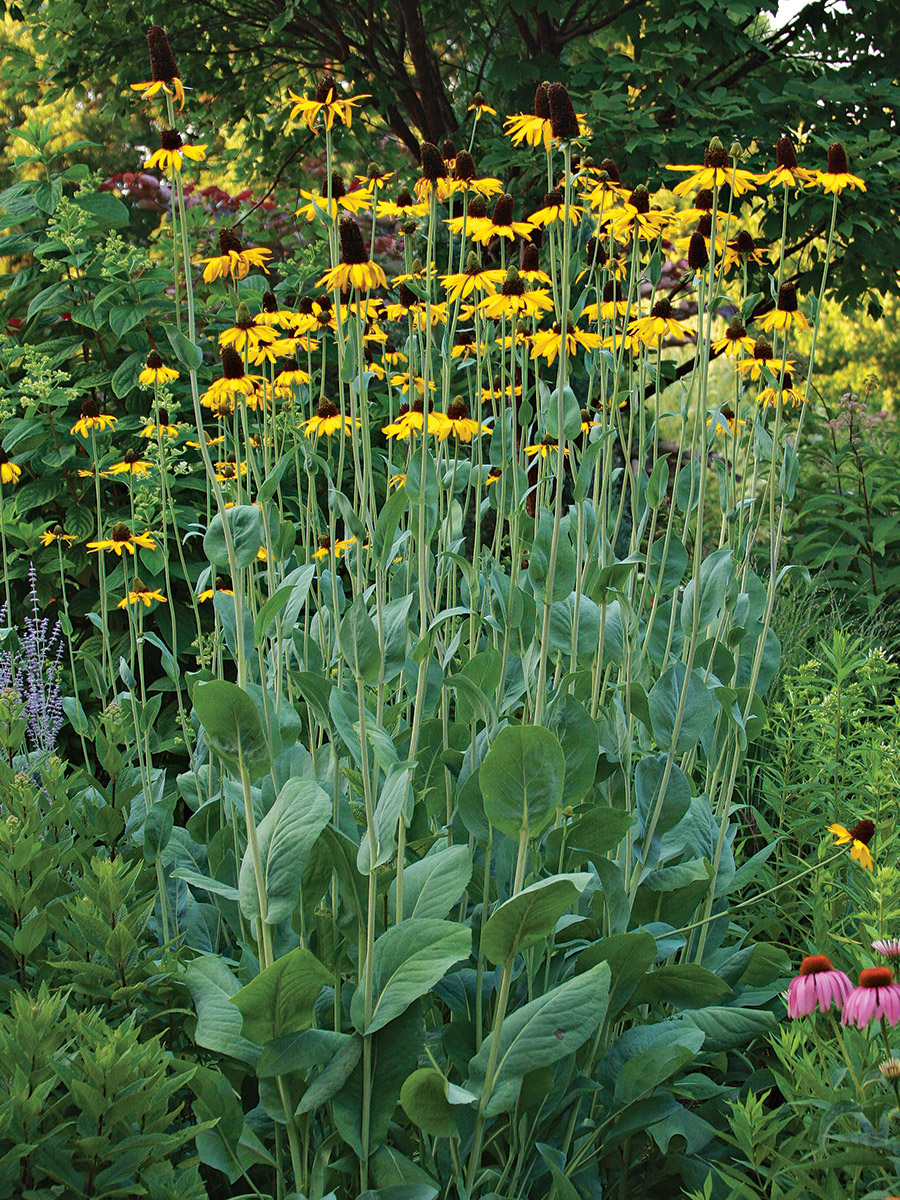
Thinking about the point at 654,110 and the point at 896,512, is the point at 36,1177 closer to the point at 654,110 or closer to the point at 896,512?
the point at 654,110

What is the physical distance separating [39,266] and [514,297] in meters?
2.75

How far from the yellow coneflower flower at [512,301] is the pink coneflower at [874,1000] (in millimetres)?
1310

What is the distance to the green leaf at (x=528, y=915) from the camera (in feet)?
3.92

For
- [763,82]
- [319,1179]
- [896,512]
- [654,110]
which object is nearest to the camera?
[319,1179]

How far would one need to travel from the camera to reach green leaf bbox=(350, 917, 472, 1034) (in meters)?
1.27

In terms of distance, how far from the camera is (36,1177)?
1.15m

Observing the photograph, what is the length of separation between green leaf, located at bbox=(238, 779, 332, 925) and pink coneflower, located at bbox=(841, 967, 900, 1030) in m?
0.67

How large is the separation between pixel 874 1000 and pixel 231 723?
826mm

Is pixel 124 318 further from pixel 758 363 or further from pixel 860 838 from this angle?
pixel 860 838

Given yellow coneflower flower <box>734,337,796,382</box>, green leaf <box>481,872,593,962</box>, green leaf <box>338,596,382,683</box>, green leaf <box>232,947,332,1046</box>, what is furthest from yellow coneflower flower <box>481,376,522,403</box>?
green leaf <box>232,947,332,1046</box>

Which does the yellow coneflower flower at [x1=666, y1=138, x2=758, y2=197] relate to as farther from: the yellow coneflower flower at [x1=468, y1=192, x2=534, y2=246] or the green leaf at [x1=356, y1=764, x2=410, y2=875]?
the green leaf at [x1=356, y1=764, x2=410, y2=875]

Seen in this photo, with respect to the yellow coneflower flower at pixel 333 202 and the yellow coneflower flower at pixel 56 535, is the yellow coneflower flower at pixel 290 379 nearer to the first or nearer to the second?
the yellow coneflower flower at pixel 333 202

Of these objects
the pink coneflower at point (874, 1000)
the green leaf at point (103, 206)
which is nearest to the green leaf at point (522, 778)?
the pink coneflower at point (874, 1000)

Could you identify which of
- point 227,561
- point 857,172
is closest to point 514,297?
point 227,561
